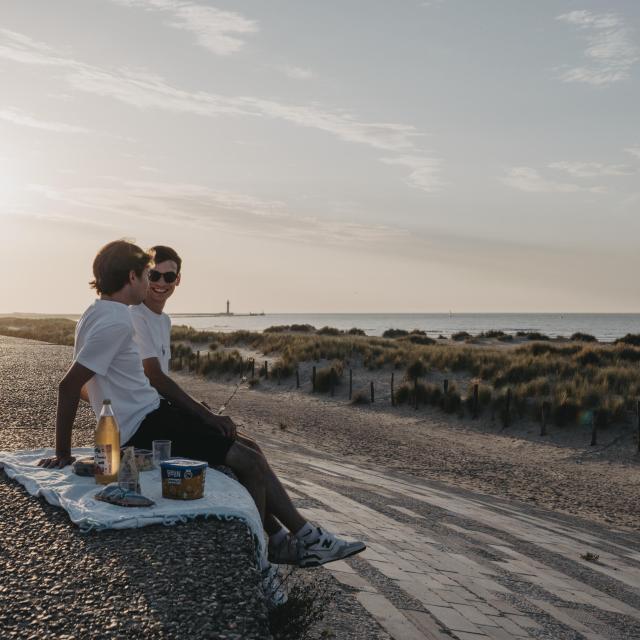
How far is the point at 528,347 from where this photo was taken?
30297mm

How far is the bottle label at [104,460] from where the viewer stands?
379 centimetres

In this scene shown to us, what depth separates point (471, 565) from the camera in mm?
5754

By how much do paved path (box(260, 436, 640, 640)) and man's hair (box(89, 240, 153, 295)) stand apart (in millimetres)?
2507

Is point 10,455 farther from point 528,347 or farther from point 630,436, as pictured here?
point 528,347

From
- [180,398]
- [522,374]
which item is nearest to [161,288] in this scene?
[180,398]

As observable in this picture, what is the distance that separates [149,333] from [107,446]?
1.01m

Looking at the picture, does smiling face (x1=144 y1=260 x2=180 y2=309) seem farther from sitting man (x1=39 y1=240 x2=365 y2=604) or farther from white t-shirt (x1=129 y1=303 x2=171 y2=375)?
sitting man (x1=39 y1=240 x2=365 y2=604)

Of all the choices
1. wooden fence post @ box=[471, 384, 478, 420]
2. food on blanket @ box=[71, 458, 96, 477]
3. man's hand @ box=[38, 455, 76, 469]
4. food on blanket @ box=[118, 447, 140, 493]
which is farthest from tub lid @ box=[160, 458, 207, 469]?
wooden fence post @ box=[471, 384, 478, 420]

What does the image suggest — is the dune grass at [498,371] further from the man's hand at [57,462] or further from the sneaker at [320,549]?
the man's hand at [57,462]

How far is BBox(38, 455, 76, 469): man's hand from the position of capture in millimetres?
4203

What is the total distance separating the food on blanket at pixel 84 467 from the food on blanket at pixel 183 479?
625 mm

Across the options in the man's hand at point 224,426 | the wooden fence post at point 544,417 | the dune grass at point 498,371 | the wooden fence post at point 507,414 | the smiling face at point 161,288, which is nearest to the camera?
the man's hand at point 224,426

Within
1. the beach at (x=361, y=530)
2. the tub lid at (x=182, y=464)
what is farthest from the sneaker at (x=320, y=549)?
the tub lid at (x=182, y=464)

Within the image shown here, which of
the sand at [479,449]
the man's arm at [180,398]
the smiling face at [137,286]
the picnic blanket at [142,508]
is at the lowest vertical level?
the sand at [479,449]
